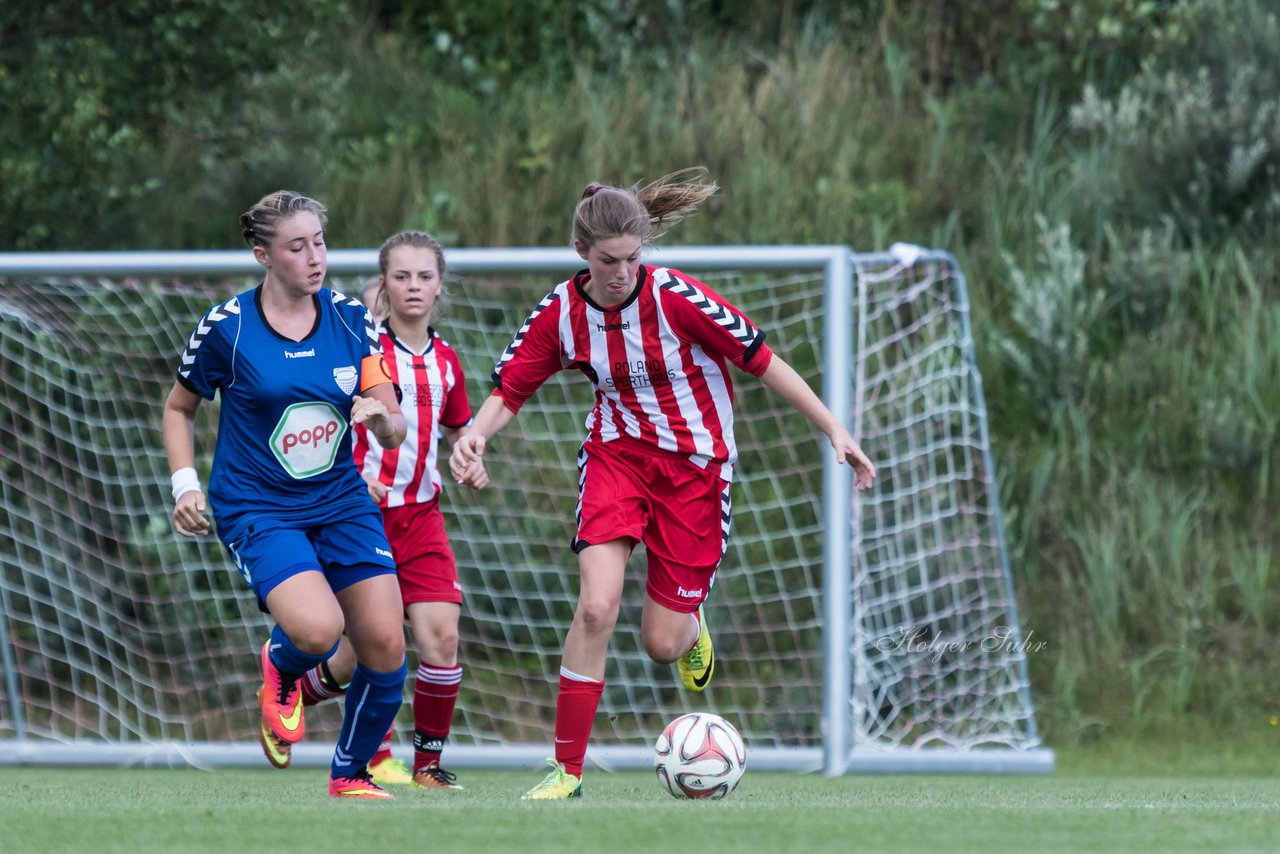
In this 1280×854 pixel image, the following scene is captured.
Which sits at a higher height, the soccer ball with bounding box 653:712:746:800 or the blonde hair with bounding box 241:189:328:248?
the blonde hair with bounding box 241:189:328:248

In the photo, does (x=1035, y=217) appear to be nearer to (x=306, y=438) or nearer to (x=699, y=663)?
(x=699, y=663)

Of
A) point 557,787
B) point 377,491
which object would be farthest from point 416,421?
point 557,787

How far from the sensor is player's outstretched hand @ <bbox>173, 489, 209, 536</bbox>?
4.38 meters

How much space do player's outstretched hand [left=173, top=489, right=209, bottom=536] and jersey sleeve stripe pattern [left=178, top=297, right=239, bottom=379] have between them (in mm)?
406

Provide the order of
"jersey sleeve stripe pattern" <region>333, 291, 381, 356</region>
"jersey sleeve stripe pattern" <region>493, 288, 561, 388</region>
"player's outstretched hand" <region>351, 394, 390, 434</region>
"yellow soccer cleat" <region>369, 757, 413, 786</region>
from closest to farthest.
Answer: "player's outstretched hand" <region>351, 394, 390, 434</region>, "jersey sleeve stripe pattern" <region>333, 291, 381, 356</region>, "jersey sleeve stripe pattern" <region>493, 288, 561, 388</region>, "yellow soccer cleat" <region>369, 757, 413, 786</region>

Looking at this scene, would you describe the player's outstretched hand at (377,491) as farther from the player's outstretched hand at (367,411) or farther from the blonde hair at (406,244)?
the player's outstretched hand at (367,411)

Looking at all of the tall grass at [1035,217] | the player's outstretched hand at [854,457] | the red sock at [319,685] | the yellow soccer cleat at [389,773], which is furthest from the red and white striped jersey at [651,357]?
the tall grass at [1035,217]

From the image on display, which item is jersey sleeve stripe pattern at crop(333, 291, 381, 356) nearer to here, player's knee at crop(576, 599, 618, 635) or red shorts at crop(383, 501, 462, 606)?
red shorts at crop(383, 501, 462, 606)

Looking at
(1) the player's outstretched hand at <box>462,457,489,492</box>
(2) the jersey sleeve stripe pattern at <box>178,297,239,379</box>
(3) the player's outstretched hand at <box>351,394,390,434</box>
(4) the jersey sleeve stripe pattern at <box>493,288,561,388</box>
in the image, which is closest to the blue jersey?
(2) the jersey sleeve stripe pattern at <box>178,297,239,379</box>

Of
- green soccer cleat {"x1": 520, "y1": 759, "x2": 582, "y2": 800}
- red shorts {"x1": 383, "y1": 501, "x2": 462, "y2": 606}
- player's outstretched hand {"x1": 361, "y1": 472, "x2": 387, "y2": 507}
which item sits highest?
player's outstretched hand {"x1": 361, "y1": 472, "x2": 387, "y2": 507}

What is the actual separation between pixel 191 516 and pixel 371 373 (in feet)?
2.14

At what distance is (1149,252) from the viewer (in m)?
8.46

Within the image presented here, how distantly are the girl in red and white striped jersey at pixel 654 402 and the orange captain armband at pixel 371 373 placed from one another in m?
0.30

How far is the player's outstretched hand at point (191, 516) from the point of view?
438cm
